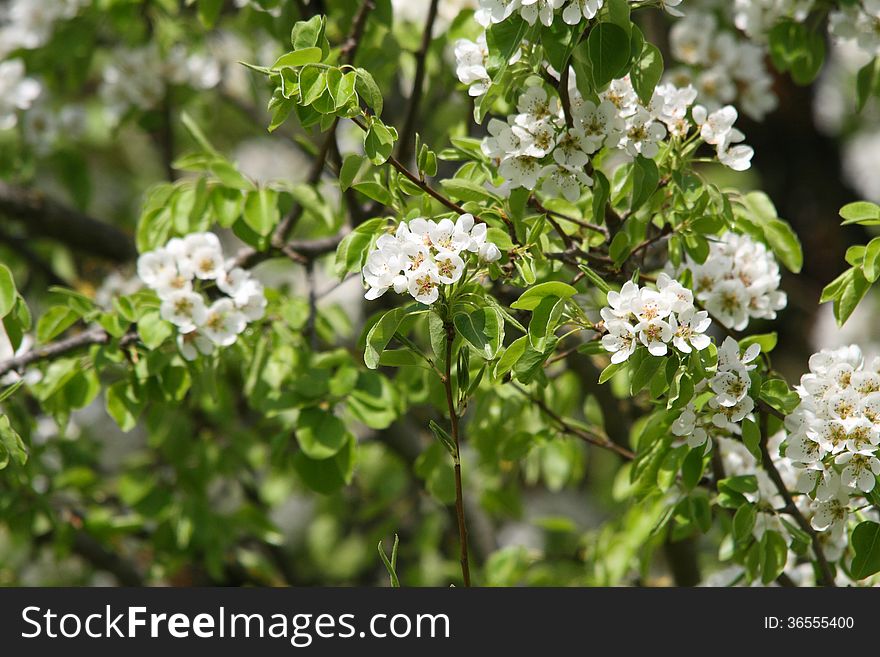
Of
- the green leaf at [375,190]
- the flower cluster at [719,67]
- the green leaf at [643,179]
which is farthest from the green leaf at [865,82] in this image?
the green leaf at [375,190]

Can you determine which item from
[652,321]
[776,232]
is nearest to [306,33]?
[652,321]

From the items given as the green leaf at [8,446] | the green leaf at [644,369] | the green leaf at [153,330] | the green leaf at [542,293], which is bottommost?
the green leaf at [8,446]

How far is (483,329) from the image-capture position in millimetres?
1520

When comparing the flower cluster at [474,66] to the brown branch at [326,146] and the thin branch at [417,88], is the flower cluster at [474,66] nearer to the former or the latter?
the brown branch at [326,146]

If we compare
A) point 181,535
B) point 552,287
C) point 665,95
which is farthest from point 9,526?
point 665,95

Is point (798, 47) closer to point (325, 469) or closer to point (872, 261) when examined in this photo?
point (872, 261)

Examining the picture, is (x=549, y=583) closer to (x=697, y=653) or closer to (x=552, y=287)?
(x=697, y=653)

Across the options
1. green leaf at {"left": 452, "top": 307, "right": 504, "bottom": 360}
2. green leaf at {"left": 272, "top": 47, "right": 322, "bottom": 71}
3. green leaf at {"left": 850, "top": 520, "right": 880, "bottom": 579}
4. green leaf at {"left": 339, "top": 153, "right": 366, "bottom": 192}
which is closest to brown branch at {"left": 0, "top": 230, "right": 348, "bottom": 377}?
green leaf at {"left": 339, "top": 153, "right": 366, "bottom": 192}

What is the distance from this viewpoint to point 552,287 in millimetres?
1567

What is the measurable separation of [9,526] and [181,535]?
45 centimetres

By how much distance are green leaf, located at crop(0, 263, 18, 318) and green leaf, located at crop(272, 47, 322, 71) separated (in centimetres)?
70

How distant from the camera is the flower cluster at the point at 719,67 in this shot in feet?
8.75

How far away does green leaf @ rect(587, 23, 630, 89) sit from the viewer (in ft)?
5.07

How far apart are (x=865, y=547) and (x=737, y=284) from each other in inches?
20.4
